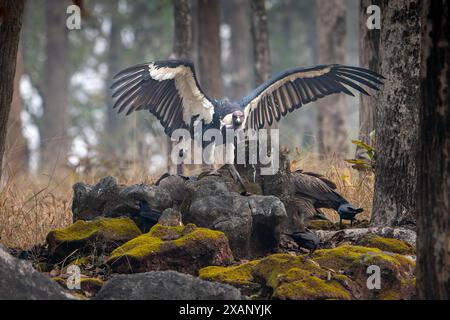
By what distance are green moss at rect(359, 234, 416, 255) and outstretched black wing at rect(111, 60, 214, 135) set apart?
2766 mm

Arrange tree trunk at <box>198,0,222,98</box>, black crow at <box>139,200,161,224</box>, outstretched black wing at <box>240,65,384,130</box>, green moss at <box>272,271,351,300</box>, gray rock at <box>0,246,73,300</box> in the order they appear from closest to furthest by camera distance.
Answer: gray rock at <box>0,246,73,300</box>, green moss at <box>272,271,351,300</box>, black crow at <box>139,200,161,224</box>, outstretched black wing at <box>240,65,384,130</box>, tree trunk at <box>198,0,222,98</box>

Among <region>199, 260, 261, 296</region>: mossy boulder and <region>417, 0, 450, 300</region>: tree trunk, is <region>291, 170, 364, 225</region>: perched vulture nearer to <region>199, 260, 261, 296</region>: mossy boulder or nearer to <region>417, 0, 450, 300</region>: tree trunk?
<region>199, 260, 261, 296</region>: mossy boulder

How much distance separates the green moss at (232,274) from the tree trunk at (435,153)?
61.6 inches

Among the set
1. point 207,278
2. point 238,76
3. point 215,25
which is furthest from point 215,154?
point 238,76

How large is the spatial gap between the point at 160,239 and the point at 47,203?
269 cm

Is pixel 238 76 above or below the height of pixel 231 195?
above

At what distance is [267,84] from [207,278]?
3380 mm

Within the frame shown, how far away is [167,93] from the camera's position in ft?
31.0

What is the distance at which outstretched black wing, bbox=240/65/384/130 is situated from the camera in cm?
942

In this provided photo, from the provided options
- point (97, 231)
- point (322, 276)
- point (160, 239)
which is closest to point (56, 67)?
point (97, 231)

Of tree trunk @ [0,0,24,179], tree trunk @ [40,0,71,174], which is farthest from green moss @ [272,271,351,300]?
tree trunk @ [40,0,71,174]

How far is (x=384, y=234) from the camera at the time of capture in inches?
301

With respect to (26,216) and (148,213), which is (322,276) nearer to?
(148,213)
